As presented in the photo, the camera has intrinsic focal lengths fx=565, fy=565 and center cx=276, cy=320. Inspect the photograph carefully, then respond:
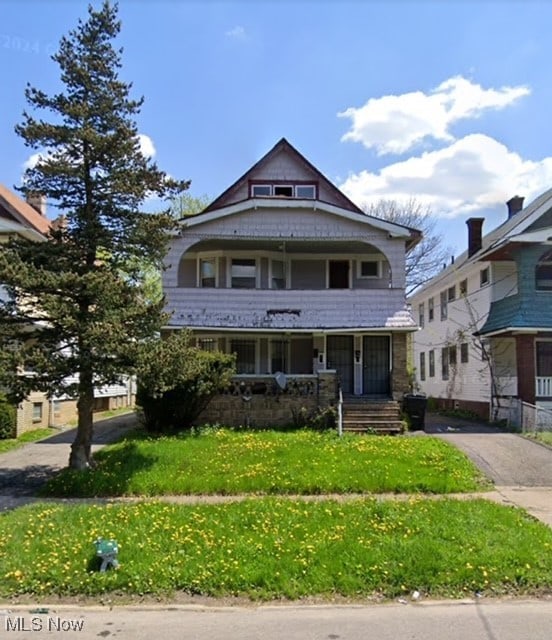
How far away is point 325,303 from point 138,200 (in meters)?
8.56

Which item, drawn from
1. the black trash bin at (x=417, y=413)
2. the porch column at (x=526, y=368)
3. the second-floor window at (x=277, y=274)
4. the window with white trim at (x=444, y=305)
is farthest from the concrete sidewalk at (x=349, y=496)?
the window with white trim at (x=444, y=305)

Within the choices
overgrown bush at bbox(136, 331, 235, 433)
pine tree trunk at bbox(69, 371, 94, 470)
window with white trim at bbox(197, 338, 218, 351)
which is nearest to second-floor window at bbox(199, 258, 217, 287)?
window with white trim at bbox(197, 338, 218, 351)

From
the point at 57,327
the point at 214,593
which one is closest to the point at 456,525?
Result: the point at 214,593

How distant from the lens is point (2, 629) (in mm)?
5129

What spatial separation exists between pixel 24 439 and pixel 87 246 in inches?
344

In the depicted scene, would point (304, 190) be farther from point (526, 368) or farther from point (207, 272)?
point (526, 368)

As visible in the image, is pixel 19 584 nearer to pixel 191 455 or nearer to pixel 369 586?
pixel 369 586

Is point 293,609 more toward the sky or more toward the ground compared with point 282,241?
more toward the ground

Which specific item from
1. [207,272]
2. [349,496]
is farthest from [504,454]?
[207,272]

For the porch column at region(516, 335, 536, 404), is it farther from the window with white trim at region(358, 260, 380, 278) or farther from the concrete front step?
the window with white trim at region(358, 260, 380, 278)

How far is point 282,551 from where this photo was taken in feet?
21.9

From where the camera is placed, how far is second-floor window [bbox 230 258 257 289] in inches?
808

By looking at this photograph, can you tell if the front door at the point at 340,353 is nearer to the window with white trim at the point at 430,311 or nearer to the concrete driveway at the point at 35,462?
the concrete driveway at the point at 35,462

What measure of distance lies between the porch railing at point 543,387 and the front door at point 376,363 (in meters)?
5.18
